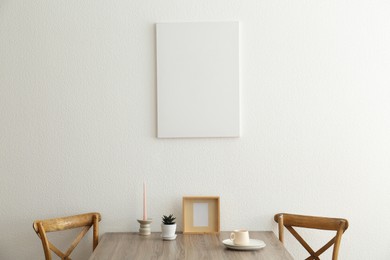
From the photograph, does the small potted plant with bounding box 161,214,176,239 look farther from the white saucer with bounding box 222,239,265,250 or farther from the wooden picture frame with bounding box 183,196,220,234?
A: the white saucer with bounding box 222,239,265,250

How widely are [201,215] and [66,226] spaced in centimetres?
66

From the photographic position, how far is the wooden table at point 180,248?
8.22 ft

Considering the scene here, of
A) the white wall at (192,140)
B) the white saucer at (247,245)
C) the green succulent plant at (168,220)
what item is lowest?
the white saucer at (247,245)

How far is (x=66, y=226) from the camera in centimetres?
287

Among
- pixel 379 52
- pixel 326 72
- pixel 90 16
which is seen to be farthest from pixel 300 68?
pixel 90 16

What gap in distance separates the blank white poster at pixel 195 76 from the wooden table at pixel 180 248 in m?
0.53

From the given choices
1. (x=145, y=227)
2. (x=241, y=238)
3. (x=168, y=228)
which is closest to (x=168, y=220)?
(x=168, y=228)

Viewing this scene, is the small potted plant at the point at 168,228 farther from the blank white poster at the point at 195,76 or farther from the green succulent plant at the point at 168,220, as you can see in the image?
the blank white poster at the point at 195,76

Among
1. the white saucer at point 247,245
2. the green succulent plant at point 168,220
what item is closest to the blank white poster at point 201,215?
the green succulent plant at point 168,220

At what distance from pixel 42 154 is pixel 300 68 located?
1.38 meters

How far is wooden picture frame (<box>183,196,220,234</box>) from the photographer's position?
293 cm

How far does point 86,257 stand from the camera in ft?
9.80

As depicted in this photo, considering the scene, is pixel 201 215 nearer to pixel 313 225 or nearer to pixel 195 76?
pixel 313 225

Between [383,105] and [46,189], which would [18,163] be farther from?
[383,105]
